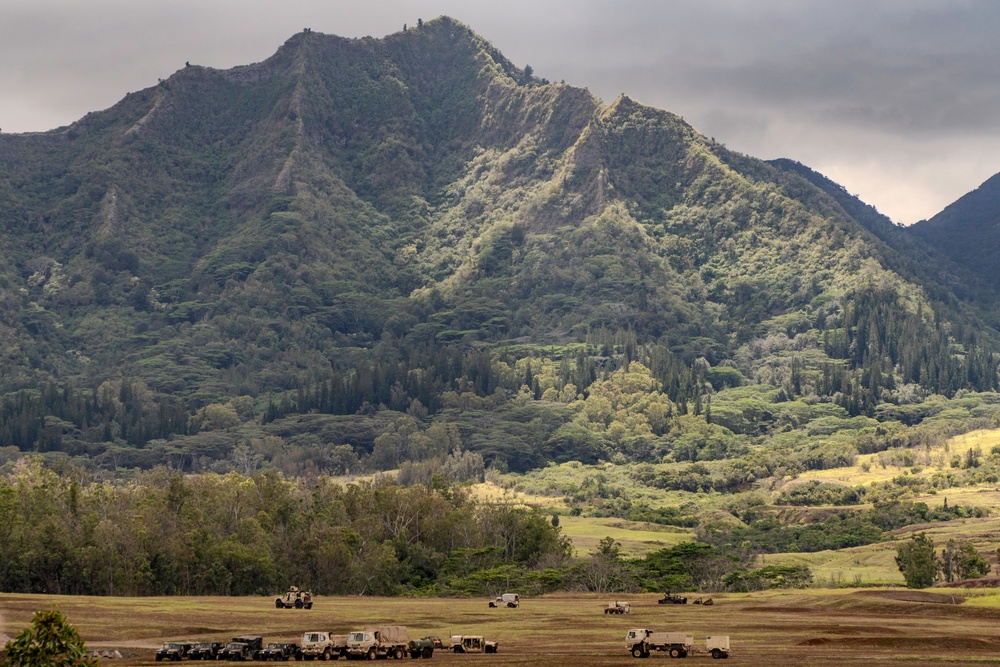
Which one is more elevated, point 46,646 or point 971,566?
point 971,566

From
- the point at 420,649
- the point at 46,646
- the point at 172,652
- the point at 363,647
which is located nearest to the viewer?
the point at 46,646

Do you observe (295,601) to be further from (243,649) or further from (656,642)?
(656,642)

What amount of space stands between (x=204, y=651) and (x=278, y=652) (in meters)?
4.44

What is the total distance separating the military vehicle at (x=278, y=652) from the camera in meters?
92.8

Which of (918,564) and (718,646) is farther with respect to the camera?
(918,564)

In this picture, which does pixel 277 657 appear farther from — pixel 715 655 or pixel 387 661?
pixel 715 655

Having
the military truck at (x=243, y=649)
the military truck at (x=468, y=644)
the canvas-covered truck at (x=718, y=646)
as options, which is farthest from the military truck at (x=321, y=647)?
the canvas-covered truck at (x=718, y=646)

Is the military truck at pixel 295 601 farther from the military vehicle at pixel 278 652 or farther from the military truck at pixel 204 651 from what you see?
the military truck at pixel 204 651

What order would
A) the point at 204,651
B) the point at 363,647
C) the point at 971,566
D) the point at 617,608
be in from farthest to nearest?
the point at 971,566
the point at 617,608
the point at 363,647
the point at 204,651

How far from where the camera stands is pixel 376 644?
95625mm

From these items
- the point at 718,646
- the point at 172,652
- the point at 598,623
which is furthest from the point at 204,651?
the point at 598,623

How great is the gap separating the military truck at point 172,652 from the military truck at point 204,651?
437 mm

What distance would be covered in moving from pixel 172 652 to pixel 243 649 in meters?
4.17

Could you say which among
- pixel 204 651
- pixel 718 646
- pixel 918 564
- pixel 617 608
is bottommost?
pixel 204 651
